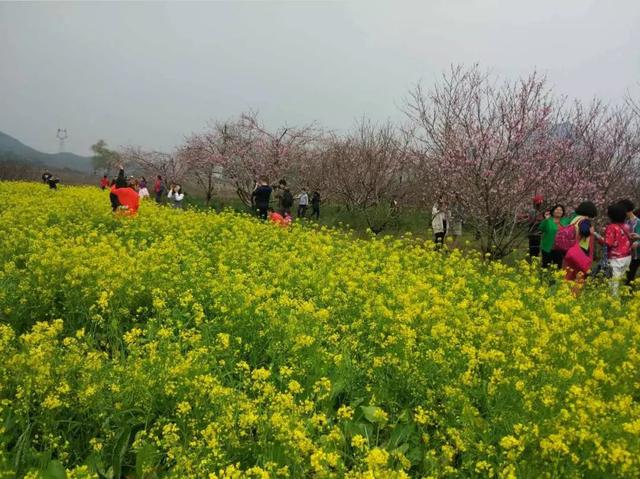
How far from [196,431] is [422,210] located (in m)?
22.3

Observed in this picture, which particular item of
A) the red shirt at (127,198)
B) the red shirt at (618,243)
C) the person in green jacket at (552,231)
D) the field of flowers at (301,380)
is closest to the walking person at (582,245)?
the red shirt at (618,243)

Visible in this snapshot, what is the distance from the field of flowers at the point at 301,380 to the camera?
2670 mm

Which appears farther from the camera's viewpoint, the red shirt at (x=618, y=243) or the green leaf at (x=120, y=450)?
the red shirt at (x=618, y=243)

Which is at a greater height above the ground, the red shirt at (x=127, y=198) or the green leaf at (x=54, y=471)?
the red shirt at (x=127, y=198)

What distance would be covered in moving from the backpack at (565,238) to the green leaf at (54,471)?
801cm

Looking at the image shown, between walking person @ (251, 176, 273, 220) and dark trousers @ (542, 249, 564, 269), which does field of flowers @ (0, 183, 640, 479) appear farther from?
walking person @ (251, 176, 273, 220)

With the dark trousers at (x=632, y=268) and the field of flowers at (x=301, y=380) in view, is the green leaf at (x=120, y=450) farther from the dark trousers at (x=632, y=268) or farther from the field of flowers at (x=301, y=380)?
the dark trousers at (x=632, y=268)

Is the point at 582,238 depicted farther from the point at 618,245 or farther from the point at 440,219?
the point at 440,219

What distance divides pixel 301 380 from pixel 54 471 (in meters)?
1.72

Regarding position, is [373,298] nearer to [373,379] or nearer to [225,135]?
[373,379]

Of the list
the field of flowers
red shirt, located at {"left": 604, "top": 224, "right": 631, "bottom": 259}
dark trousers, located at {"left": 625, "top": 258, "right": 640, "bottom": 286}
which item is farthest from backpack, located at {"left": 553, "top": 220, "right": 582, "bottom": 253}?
the field of flowers

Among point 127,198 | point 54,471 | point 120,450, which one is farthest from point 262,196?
point 54,471

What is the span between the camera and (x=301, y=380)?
375 cm

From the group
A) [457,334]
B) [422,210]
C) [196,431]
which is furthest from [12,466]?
[422,210]
